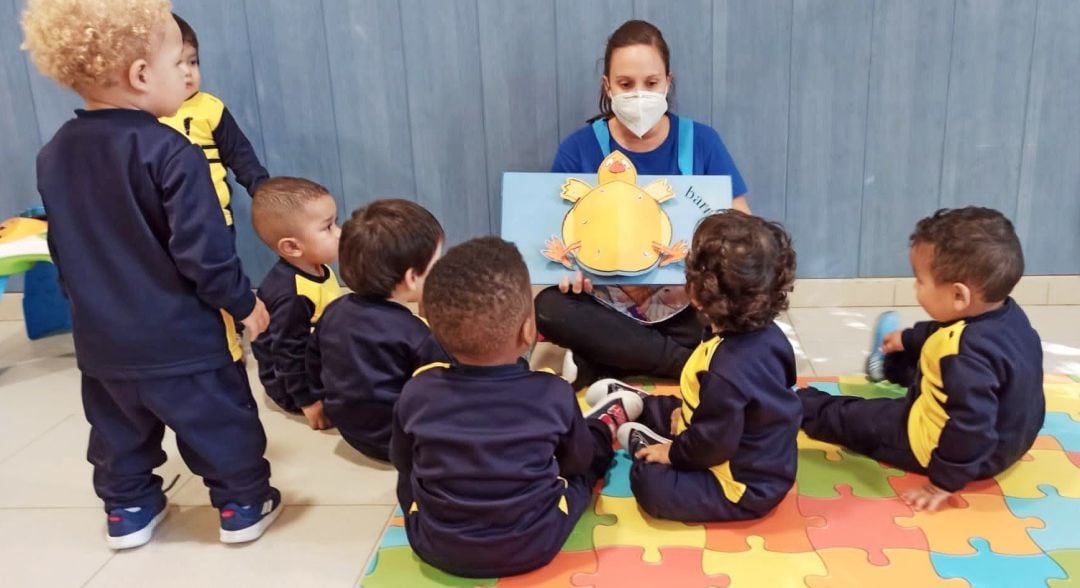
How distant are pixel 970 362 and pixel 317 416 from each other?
4.57 ft

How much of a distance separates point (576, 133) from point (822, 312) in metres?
0.96

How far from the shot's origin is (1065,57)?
2.42 m

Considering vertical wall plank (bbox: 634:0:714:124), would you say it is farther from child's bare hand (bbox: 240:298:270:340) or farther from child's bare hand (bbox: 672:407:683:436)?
child's bare hand (bbox: 240:298:270:340)

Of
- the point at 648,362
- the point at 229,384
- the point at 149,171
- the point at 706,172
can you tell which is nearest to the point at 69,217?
the point at 149,171

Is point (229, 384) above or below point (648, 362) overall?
above

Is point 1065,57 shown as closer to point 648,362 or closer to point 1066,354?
point 1066,354

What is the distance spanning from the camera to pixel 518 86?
2551mm

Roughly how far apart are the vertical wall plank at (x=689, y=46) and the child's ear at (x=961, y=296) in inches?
44.6

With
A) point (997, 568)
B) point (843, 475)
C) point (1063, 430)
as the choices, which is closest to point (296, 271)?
point (843, 475)

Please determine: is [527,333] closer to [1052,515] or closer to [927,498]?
[927,498]

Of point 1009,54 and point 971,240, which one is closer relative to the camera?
point 971,240

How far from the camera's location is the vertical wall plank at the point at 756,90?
2.45 metres

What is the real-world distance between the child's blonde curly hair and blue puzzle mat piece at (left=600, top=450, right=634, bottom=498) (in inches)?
44.7

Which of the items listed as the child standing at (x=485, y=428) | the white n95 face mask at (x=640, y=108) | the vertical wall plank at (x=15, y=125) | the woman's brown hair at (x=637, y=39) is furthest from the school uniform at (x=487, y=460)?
the vertical wall plank at (x=15, y=125)
